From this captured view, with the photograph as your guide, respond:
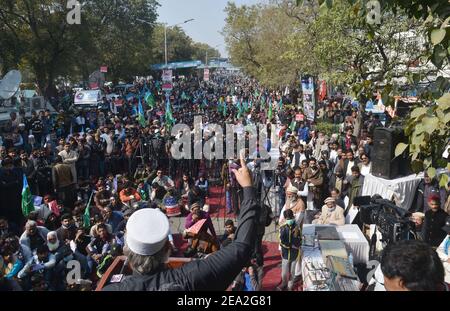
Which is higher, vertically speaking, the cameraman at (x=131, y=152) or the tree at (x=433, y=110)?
the tree at (x=433, y=110)

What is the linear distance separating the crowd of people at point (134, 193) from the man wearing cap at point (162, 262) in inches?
98.4

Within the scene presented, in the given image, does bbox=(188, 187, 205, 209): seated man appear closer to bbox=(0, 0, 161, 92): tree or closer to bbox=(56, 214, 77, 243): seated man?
bbox=(56, 214, 77, 243): seated man

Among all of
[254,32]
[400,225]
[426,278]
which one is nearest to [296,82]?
[254,32]

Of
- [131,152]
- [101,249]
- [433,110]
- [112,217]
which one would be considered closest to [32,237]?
[101,249]

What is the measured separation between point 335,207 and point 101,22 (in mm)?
27678

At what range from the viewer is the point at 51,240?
6211 millimetres

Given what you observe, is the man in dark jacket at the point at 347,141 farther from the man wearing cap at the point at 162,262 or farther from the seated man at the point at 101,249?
the man wearing cap at the point at 162,262

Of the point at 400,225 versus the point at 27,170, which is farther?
the point at 27,170

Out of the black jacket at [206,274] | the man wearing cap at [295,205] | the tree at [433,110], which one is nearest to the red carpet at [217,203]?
the man wearing cap at [295,205]

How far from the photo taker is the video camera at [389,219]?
5121 millimetres

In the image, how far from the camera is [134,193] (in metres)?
8.83

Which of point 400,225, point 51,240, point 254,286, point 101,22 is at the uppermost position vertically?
point 101,22

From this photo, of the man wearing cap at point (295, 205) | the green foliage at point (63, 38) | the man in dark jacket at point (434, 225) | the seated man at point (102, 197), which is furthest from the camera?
the green foliage at point (63, 38)
